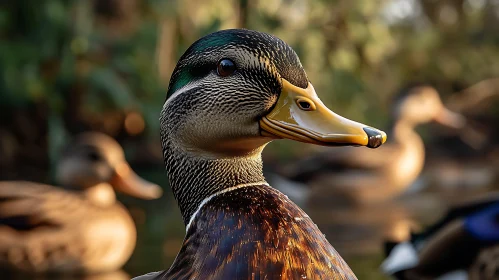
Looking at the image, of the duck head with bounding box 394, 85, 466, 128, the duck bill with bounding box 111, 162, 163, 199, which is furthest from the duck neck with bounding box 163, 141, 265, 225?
the duck head with bounding box 394, 85, 466, 128

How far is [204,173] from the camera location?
5.52ft

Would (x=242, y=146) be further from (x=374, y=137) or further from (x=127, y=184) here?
(x=127, y=184)

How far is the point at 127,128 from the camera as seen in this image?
10.4 metres

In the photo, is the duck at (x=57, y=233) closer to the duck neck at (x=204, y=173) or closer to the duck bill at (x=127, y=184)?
the duck bill at (x=127, y=184)

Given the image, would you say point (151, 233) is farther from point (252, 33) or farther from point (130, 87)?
point (130, 87)

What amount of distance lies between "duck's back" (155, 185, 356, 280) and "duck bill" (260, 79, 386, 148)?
145mm

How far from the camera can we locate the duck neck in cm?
167

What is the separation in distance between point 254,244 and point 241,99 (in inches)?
12.2

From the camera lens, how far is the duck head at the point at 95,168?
4.89 m

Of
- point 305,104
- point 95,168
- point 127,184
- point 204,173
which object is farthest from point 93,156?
point 305,104

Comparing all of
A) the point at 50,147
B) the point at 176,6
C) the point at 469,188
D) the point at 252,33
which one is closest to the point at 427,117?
the point at 469,188

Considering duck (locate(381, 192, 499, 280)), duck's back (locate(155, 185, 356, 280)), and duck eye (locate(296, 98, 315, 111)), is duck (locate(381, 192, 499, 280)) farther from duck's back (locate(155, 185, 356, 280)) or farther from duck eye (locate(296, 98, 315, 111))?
duck eye (locate(296, 98, 315, 111))

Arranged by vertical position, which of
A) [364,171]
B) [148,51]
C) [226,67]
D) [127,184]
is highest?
[148,51]

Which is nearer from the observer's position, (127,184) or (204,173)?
(204,173)
